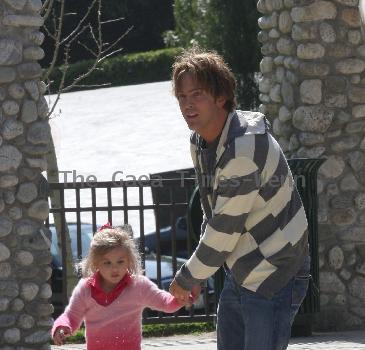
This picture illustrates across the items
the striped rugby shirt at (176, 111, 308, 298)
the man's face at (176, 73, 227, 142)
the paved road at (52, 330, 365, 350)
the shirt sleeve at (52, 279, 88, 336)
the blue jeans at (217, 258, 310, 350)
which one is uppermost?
the man's face at (176, 73, 227, 142)

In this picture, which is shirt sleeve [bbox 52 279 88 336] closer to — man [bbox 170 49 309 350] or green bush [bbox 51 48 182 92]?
man [bbox 170 49 309 350]

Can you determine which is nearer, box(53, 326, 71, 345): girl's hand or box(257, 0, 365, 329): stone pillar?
box(53, 326, 71, 345): girl's hand

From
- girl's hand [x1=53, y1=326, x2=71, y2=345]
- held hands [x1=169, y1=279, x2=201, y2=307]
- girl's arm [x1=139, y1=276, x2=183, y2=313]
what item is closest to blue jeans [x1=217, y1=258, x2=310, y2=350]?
held hands [x1=169, y1=279, x2=201, y2=307]

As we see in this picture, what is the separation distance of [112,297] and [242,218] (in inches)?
47.6

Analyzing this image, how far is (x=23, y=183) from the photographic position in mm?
7062

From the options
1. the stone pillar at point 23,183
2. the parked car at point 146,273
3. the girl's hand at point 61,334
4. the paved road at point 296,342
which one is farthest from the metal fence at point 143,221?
the girl's hand at point 61,334

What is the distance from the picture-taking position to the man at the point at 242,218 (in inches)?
160

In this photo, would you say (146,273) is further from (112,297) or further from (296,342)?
(112,297)

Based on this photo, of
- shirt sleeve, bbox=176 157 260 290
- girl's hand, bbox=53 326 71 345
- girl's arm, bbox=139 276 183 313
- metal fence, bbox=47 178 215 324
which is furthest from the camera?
metal fence, bbox=47 178 215 324

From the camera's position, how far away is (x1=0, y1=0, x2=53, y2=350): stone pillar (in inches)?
273

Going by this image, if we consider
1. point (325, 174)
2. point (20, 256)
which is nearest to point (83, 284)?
point (20, 256)

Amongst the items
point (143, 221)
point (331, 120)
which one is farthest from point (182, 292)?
point (143, 221)

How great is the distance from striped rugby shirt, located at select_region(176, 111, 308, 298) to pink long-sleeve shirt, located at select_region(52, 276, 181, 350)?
880 millimetres

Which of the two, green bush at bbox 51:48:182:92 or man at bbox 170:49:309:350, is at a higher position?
green bush at bbox 51:48:182:92
